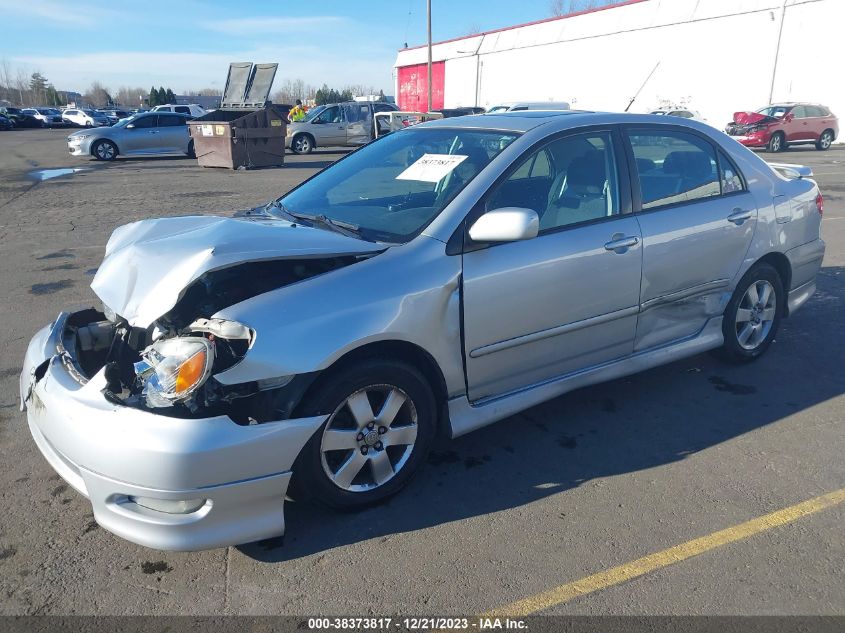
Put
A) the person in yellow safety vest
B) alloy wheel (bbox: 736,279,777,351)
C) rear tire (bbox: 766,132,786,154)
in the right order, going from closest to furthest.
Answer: alloy wheel (bbox: 736,279,777,351) < rear tire (bbox: 766,132,786,154) < the person in yellow safety vest

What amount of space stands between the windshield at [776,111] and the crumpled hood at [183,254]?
26245 mm

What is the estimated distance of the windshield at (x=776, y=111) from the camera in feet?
80.8

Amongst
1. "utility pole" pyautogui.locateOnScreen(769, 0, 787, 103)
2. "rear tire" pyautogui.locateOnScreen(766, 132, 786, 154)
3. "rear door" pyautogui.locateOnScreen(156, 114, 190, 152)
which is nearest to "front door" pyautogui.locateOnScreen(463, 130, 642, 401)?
"rear door" pyautogui.locateOnScreen(156, 114, 190, 152)

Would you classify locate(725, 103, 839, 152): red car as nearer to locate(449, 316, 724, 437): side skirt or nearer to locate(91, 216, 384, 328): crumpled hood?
locate(449, 316, 724, 437): side skirt

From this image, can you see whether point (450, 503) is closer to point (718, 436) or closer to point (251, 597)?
point (251, 597)

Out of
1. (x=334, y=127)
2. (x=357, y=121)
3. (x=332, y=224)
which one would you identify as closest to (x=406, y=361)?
(x=332, y=224)

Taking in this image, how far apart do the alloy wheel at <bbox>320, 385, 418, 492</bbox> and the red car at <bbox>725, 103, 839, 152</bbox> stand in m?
24.9

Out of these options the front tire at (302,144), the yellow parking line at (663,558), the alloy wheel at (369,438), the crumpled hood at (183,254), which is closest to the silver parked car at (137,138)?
the front tire at (302,144)

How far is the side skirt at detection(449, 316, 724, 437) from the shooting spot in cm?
326

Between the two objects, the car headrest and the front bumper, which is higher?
the car headrest

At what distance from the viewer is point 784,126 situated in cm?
2455

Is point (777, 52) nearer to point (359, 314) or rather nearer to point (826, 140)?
point (826, 140)

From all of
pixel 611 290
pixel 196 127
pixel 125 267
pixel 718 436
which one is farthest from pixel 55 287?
pixel 196 127

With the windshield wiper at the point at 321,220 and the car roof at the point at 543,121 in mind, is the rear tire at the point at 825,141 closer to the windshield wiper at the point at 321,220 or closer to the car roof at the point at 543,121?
the car roof at the point at 543,121
